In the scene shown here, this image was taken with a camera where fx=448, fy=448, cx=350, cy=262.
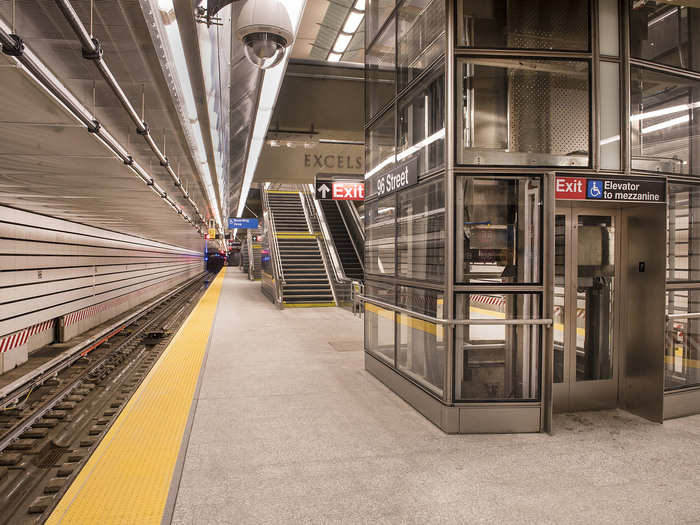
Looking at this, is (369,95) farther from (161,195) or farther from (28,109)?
(161,195)

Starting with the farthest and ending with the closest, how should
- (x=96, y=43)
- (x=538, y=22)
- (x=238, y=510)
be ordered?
1. (x=538, y=22)
2. (x=96, y=43)
3. (x=238, y=510)

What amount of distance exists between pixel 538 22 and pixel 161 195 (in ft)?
21.1

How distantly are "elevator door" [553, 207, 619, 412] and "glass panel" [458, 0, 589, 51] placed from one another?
1447 mm

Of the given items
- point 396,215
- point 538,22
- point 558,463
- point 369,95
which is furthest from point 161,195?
point 558,463

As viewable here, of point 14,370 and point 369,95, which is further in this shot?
point 14,370

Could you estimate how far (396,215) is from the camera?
481 cm

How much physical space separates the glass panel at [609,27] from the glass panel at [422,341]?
8.32ft

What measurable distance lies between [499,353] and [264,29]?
3.54 metres

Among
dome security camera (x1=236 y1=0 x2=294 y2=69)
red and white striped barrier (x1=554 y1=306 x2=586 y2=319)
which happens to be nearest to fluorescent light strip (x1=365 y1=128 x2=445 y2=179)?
dome security camera (x1=236 y1=0 x2=294 y2=69)

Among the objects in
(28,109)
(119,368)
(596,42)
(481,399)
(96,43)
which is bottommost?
(119,368)

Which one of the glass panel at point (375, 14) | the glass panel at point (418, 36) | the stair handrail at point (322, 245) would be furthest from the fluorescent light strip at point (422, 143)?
the stair handrail at point (322, 245)

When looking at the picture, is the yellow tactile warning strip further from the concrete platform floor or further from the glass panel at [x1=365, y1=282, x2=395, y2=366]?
the glass panel at [x1=365, y1=282, x2=395, y2=366]

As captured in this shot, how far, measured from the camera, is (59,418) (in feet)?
15.4

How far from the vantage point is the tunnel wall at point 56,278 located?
6633 mm
